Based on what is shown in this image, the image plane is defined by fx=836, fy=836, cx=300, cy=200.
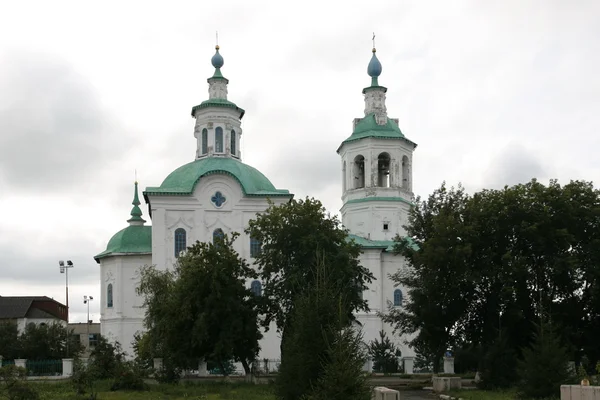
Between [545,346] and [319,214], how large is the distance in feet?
41.6

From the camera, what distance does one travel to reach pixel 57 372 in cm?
3444

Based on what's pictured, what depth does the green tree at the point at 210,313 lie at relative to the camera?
3109cm

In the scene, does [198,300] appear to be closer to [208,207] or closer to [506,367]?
[506,367]

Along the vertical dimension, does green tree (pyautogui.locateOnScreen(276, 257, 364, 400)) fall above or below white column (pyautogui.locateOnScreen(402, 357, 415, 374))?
above

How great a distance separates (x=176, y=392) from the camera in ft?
86.1

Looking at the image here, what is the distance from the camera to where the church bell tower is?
49.5 metres

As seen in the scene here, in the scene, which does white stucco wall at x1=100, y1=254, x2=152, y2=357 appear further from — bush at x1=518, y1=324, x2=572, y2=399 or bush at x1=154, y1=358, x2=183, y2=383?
bush at x1=518, y1=324, x2=572, y2=399

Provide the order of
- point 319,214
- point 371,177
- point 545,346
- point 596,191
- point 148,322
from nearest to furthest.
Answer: point 545,346, point 596,191, point 319,214, point 148,322, point 371,177

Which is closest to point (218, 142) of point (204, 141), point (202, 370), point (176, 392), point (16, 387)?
point (204, 141)

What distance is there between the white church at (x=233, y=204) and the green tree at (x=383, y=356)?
200 cm

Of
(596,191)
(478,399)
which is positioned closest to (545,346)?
(478,399)

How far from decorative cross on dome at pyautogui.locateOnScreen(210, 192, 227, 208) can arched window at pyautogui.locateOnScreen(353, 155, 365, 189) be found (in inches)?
345

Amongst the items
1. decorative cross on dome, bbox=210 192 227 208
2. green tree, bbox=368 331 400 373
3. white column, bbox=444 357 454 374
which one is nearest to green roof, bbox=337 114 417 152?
decorative cross on dome, bbox=210 192 227 208

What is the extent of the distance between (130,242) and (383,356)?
53.8 feet
